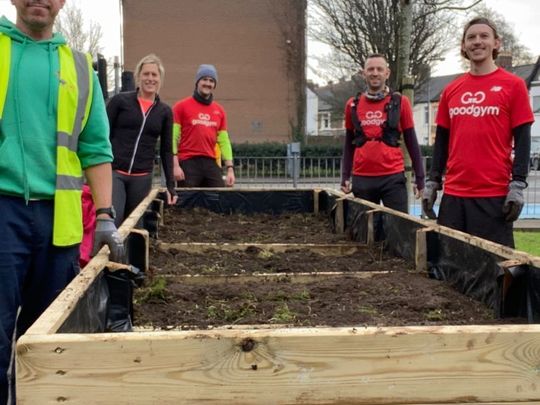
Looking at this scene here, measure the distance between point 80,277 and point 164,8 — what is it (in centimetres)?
3032

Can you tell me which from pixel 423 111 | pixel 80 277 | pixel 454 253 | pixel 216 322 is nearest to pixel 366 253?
pixel 454 253

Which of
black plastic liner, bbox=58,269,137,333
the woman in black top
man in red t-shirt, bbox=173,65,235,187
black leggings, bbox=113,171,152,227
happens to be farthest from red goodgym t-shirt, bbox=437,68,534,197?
man in red t-shirt, bbox=173,65,235,187

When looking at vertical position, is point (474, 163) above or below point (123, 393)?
above

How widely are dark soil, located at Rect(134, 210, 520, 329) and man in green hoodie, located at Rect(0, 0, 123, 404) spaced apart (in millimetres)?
583

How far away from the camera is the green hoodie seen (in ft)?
8.90

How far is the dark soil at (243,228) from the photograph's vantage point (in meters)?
6.12

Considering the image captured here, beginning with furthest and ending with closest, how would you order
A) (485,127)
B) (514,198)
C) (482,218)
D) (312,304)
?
1. (482,218)
2. (485,127)
3. (514,198)
4. (312,304)

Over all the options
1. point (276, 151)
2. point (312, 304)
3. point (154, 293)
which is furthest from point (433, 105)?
point (154, 293)

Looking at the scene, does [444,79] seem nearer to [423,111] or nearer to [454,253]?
[423,111]

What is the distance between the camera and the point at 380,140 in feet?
19.7

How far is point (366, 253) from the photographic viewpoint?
5.24 metres

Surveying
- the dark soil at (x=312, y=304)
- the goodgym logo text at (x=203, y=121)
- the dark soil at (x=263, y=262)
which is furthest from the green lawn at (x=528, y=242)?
the dark soil at (x=312, y=304)

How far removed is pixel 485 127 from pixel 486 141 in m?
0.09

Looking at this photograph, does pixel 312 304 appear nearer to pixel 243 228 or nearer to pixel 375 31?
pixel 243 228
